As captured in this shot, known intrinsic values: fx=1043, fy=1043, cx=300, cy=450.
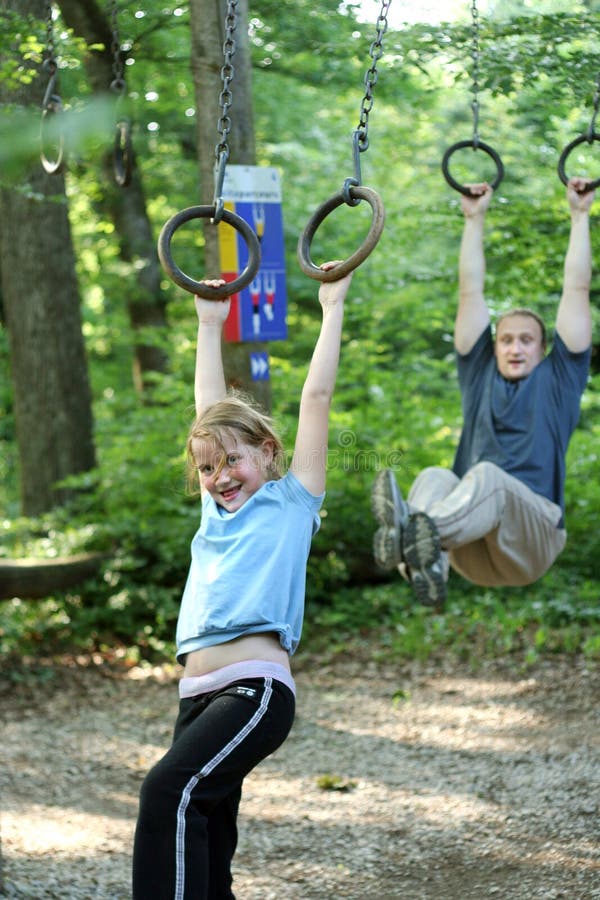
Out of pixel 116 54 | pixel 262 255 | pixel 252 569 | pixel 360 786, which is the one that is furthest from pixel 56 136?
pixel 360 786

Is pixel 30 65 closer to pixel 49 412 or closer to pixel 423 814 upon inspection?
pixel 49 412

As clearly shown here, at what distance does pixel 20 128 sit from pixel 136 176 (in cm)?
582

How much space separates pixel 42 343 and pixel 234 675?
19.9 feet

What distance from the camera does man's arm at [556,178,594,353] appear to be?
4039mm

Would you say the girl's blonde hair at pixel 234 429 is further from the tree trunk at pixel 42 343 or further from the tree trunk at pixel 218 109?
the tree trunk at pixel 42 343

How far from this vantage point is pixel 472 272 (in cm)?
436

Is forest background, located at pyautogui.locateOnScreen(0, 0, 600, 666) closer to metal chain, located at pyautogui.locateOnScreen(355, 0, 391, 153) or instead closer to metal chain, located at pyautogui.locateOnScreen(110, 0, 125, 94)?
metal chain, located at pyautogui.locateOnScreen(110, 0, 125, 94)

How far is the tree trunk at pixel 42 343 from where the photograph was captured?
794 cm

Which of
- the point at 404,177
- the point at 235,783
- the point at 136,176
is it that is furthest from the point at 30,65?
the point at 404,177

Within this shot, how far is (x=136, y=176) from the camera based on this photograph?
1025cm

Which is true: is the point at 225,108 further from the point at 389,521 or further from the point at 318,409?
the point at 389,521

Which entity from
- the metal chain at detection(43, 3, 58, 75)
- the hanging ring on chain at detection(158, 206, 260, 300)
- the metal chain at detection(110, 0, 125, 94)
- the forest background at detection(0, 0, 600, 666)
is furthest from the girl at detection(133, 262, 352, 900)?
A: the forest background at detection(0, 0, 600, 666)

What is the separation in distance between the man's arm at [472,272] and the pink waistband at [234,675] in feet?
7.65

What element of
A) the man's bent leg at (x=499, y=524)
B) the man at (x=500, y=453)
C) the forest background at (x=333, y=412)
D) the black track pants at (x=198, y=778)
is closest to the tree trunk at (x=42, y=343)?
the forest background at (x=333, y=412)
